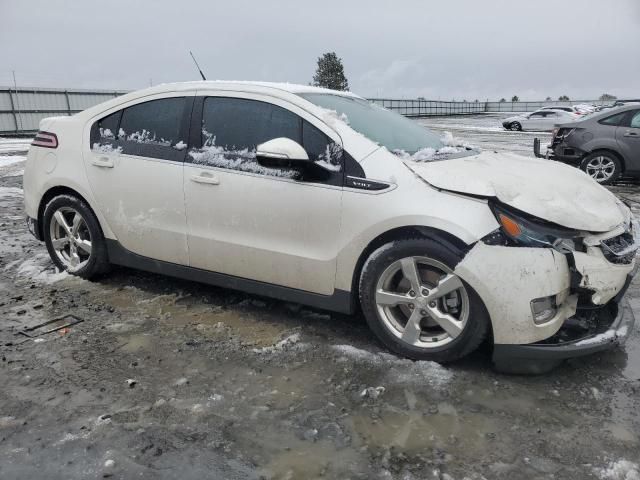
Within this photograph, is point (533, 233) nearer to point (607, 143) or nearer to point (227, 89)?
point (227, 89)

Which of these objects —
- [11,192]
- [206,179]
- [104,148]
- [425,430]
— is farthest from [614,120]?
[11,192]

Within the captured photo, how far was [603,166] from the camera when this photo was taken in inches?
396

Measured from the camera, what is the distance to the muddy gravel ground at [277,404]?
2395mm

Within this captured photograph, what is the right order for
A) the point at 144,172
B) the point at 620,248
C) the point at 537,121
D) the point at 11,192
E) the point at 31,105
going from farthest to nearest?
the point at 537,121 < the point at 31,105 < the point at 11,192 < the point at 144,172 < the point at 620,248

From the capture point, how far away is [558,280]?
9.53 feet

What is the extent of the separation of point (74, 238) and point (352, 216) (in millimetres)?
2608

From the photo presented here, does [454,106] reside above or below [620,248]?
below

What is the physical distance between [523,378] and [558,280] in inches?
24.6

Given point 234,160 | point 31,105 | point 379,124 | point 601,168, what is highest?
point 379,124

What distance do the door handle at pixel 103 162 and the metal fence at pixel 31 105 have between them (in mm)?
19426

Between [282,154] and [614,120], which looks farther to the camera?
[614,120]

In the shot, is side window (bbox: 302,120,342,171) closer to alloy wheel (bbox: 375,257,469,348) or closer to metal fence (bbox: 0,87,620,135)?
alloy wheel (bbox: 375,257,469,348)

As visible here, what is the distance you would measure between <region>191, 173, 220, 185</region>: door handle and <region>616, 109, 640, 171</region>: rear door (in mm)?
8681

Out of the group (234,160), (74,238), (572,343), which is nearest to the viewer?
(572,343)
